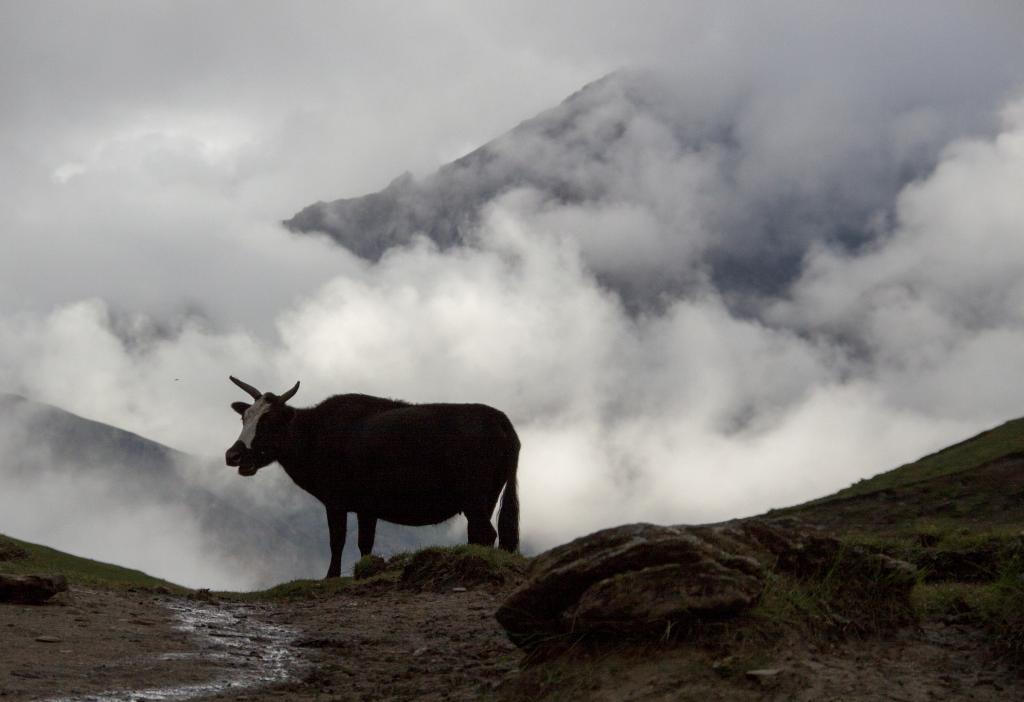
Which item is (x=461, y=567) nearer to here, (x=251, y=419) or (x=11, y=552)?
(x=251, y=419)

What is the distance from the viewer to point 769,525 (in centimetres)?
938

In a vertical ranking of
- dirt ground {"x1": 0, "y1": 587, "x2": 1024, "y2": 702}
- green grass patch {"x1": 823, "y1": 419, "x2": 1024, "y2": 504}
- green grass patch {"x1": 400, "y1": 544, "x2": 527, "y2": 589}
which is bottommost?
dirt ground {"x1": 0, "y1": 587, "x2": 1024, "y2": 702}

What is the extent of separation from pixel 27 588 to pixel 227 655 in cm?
343

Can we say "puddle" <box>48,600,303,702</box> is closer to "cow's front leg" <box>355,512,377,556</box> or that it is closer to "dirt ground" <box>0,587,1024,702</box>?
"dirt ground" <box>0,587,1024,702</box>

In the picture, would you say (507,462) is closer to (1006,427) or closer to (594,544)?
(594,544)

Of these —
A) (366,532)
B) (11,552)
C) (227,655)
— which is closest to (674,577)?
(227,655)

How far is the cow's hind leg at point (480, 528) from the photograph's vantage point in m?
17.7

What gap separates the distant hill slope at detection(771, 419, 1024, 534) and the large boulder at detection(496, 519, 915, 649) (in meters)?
8.05

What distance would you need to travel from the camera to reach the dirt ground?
714 centimetres

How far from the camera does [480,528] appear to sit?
58.1 ft

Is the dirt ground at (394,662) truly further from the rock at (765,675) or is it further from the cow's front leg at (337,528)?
the cow's front leg at (337,528)

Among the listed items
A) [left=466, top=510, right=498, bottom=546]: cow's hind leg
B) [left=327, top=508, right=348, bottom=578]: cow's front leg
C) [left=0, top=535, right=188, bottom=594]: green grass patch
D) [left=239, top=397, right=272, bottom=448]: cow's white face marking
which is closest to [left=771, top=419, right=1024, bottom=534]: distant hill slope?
[left=466, top=510, right=498, bottom=546]: cow's hind leg

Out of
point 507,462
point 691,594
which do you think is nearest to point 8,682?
point 691,594

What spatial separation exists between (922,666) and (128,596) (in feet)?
35.4
